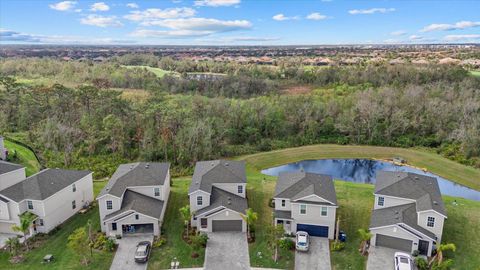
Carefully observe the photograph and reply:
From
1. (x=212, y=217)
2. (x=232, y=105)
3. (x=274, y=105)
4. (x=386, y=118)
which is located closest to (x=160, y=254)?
(x=212, y=217)

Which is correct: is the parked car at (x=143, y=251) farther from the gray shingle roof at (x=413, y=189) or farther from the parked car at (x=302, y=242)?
the gray shingle roof at (x=413, y=189)

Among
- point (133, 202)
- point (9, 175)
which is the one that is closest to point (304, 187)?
point (133, 202)

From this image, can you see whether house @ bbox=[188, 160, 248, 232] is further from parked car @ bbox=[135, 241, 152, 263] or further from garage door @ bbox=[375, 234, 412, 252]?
garage door @ bbox=[375, 234, 412, 252]

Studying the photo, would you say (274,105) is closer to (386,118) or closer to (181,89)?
(386,118)

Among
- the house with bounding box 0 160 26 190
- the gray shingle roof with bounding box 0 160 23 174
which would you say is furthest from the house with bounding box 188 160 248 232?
the gray shingle roof with bounding box 0 160 23 174

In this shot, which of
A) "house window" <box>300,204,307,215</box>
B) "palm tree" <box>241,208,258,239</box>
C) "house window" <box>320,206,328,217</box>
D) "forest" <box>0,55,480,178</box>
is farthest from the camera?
"forest" <box>0,55,480,178</box>

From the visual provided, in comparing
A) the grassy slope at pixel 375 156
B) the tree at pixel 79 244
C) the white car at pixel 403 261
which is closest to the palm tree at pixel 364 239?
the white car at pixel 403 261
